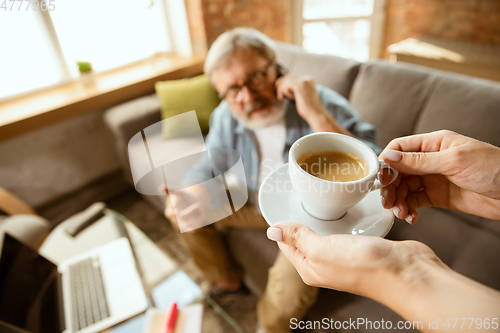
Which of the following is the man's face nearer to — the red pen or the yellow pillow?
the yellow pillow

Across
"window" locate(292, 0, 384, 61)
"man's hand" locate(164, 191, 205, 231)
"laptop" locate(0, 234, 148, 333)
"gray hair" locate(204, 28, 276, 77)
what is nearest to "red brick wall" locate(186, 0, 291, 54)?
"window" locate(292, 0, 384, 61)

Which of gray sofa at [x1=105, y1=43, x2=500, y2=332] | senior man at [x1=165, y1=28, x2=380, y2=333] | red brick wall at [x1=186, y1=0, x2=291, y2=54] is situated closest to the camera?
gray sofa at [x1=105, y1=43, x2=500, y2=332]

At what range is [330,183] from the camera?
0.92ft

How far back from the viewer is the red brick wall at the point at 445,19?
1.90 m

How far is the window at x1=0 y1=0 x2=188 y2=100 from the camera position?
530mm

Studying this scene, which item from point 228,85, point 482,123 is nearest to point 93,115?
point 228,85

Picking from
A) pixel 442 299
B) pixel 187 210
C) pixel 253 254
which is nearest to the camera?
pixel 442 299

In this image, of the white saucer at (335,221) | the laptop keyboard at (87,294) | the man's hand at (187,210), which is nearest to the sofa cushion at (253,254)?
the man's hand at (187,210)

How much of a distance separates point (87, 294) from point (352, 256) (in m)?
0.76

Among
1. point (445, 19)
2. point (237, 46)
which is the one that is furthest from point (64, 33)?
point (445, 19)

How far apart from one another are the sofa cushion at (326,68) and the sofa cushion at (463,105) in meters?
0.34

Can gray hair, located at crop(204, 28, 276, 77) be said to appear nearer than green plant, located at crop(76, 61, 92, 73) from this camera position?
Yes

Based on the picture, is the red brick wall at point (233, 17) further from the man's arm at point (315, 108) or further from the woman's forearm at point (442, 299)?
the woman's forearm at point (442, 299)

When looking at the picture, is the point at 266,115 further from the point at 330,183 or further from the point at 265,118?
the point at 330,183
